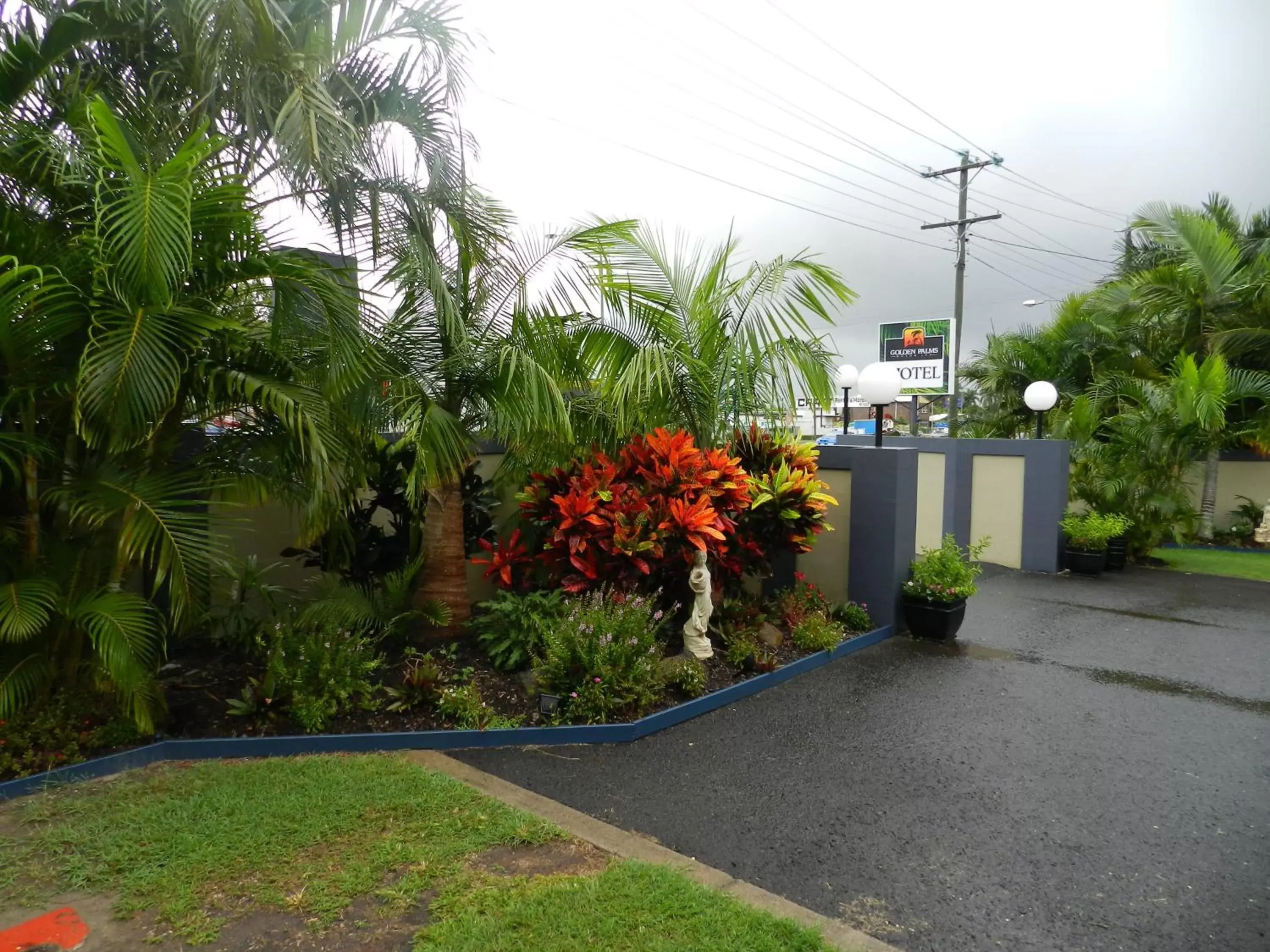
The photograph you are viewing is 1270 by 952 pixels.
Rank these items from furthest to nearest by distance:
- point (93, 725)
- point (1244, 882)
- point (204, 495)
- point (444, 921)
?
1. point (204, 495)
2. point (93, 725)
3. point (1244, 882)
4. point (444, 921)

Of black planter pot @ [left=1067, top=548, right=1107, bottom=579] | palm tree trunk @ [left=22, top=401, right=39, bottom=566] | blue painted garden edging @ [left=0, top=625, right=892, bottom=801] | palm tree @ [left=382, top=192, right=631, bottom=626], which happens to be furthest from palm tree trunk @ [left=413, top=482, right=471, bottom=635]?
black planter pot @ [left=1067, top=548, right=1107, bottom=579]

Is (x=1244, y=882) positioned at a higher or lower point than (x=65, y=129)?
lower

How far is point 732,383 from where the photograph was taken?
643 centimetres

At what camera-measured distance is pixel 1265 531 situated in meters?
14.5

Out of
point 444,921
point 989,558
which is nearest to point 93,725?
point 444,921

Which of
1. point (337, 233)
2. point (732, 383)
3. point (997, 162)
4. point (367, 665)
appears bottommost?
point (367, 665)

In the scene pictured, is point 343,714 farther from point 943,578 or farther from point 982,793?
point 943,578

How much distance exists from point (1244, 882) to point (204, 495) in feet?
17.6

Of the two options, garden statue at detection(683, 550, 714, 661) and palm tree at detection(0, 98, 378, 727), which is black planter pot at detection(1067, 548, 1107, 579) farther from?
palm tree at detection(0, 98, 378, 727)

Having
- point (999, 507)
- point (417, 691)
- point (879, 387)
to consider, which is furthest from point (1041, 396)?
point (417, 691)

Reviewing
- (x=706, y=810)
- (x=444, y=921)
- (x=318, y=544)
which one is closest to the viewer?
(x=444, y=921)

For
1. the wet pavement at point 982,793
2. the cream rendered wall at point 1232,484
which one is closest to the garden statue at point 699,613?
the wet pavement at point 982,793

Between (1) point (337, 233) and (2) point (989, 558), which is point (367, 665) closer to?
(1) point (337, 233)

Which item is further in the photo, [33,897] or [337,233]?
[337,233]
